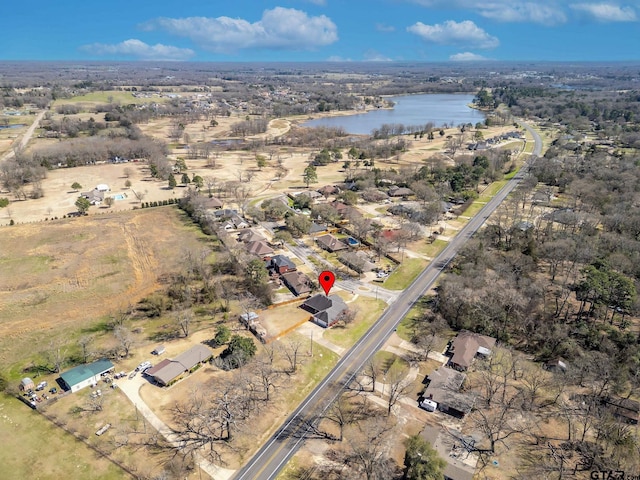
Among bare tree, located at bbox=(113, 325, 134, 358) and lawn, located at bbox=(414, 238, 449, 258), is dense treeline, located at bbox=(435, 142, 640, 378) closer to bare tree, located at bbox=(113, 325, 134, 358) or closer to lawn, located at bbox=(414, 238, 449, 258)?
lawn, located at bbox=(414, 238, 449, 258)

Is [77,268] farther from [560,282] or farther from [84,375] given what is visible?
[560,282]

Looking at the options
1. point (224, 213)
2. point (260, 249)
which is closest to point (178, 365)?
point (260, 249)

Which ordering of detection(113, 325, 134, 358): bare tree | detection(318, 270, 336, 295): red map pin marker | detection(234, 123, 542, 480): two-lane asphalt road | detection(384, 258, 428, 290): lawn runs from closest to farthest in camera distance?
detection(234, 123, 542, 480): two-lane asphalt road
detection(113, 325, 134, 358): bare tree
detection(318, 270, 336, 295): red map pin marker
detection(384, 258, 428, 290): lawn

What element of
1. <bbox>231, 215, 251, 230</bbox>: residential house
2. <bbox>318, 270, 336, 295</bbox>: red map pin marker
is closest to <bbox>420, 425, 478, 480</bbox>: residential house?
<bbox>318, 270, 336, 295</bbox>: red map pin marker

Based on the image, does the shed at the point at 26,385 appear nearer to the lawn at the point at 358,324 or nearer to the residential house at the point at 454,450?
the lawn at the point at 358,324

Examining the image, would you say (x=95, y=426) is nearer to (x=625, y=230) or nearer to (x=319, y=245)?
(x=319, y=245)

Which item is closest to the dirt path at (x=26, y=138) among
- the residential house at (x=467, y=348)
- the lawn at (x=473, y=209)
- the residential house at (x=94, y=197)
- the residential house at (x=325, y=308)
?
the residential house at (x=94, y=197)

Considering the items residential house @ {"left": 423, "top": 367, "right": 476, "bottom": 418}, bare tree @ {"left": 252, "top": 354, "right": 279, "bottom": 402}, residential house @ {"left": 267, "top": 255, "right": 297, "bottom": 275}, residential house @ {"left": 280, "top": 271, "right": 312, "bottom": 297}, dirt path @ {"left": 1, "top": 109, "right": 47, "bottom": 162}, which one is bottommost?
bare tree @ {"left": 252, "top": 354, "right": 279, "bottom": 402}
